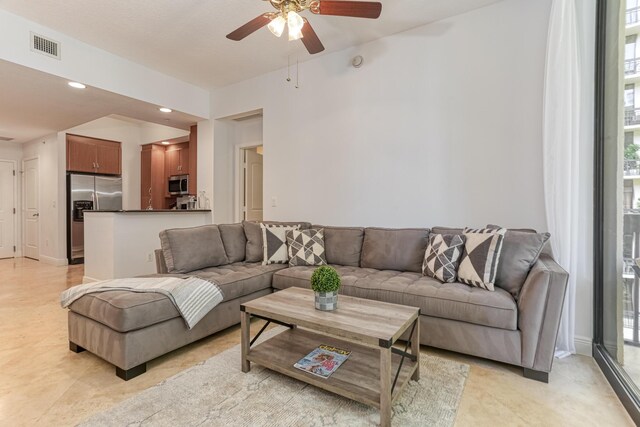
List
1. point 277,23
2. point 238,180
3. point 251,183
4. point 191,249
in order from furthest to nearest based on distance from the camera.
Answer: point 251,183
point 238,180
point 191,249
point 277,23

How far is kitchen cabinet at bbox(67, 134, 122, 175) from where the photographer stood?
6.01 metres

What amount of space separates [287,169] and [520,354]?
10.3 feet

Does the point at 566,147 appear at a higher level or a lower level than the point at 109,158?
lower

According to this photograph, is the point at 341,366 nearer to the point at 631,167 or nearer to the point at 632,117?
the point at 631,167

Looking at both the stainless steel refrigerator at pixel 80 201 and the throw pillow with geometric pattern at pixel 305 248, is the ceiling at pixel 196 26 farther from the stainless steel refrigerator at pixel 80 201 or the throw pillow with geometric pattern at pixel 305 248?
the stainless steel refrigerator at pixel 80 201

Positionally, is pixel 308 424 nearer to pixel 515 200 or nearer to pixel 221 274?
pixel 221 274

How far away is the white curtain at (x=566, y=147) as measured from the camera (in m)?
2.21

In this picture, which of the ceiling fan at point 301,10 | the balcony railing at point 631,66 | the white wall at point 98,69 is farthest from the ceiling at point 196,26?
the balcony railing at point 631,66

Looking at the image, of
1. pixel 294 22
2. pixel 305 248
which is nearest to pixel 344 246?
pixel 305 248

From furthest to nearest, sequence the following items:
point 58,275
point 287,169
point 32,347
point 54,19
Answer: point 58,275 < point 287,169 < point 54,19 < point 32,347

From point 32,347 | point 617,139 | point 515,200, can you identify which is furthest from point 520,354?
point 32,347

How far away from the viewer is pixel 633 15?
1896 mm

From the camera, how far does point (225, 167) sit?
502 centimetres

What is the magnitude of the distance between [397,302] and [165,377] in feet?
5.38
